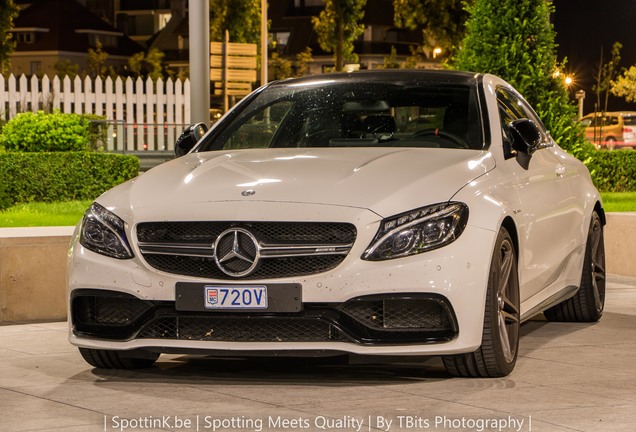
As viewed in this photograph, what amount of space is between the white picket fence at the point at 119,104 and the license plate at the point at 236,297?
69.0ft

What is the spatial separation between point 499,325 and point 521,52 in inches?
402

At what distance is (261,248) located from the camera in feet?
23.1

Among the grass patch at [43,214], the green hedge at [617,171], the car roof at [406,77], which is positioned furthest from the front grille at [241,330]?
the green hedge at [617,171]

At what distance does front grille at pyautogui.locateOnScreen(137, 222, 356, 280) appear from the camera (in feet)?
23.0

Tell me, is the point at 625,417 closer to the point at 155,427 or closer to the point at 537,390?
the point at 537,390

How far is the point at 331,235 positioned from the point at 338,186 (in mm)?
307

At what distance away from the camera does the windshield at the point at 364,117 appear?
8.43m

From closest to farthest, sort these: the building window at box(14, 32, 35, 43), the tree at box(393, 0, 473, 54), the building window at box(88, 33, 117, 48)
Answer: the tree at box(393, 0, 473, 54) → the building window at box(14, 32, 35, 43) → the building window at box(88, 33, 117, 48)

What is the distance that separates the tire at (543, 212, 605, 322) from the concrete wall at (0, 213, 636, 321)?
3.34m

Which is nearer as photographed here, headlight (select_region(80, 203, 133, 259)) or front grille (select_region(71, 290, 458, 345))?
front grille (select_region(71, 290, 458, 345))

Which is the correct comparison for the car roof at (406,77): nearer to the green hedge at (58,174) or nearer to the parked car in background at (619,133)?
the green hedge at (58,174)

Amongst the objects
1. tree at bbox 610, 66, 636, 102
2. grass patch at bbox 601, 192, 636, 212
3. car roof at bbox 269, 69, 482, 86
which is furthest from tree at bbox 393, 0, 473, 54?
car roof at bbox 269, 69, 482, 86

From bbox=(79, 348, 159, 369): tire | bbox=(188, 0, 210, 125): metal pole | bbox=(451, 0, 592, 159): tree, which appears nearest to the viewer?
bbox=(79, 348, 159, 369): tire

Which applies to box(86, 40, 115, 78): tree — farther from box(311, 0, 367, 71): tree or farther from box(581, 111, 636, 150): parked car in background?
box(581, 111, 636, 150): parked car in background
